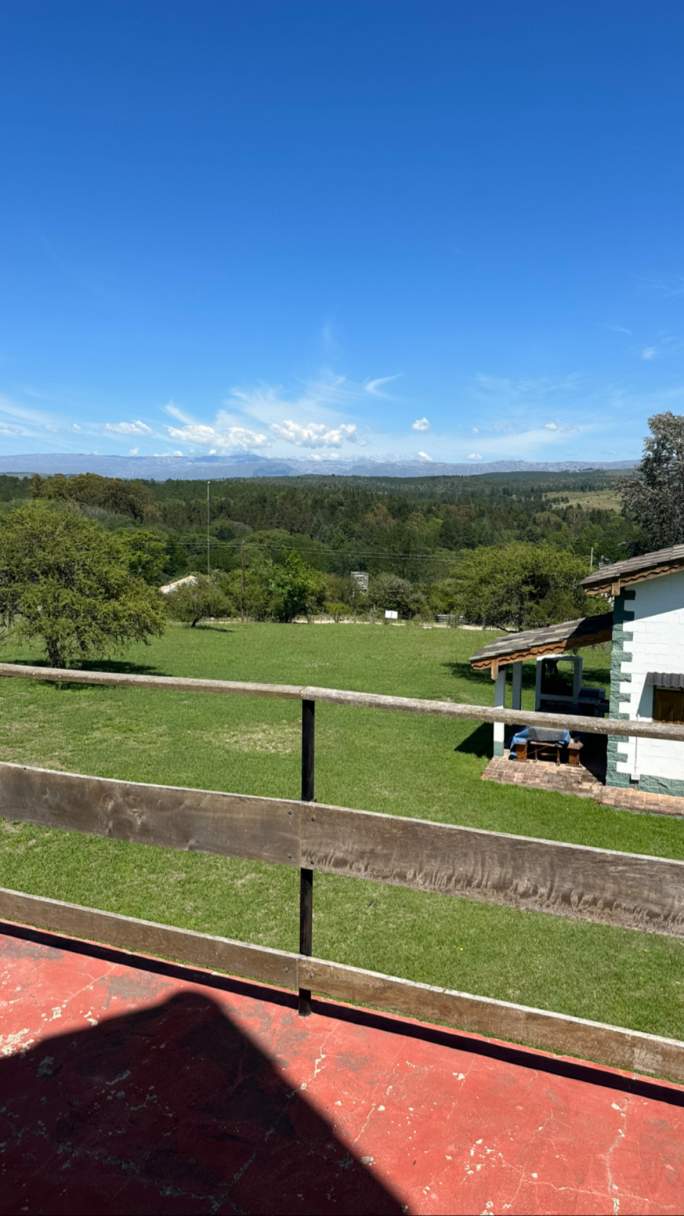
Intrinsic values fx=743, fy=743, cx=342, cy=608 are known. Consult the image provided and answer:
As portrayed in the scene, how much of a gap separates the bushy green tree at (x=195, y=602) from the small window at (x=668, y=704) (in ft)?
87.4

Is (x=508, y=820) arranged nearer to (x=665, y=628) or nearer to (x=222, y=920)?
(x=665, y=628)

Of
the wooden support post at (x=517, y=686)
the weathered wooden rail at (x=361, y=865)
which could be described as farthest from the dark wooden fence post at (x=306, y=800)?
the wooden support post at (x=517, y=686)

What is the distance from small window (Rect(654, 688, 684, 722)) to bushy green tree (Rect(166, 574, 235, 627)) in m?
26.6

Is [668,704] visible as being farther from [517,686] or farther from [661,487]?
[661,487]

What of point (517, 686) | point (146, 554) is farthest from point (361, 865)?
point (146, 554)

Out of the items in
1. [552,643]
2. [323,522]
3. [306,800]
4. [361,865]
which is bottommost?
[552,643]

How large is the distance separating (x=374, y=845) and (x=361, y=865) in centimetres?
8

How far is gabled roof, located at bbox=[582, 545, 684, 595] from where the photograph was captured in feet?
32.7

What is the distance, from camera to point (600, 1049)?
2.09m

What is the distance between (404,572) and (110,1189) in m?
64.2

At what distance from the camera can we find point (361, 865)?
7.34 feet

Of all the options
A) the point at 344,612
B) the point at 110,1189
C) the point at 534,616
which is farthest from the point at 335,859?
the point at 344,612

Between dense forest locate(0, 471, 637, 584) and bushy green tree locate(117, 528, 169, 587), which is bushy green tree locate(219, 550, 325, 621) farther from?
dense forest locate(0, 471, 637, 584)

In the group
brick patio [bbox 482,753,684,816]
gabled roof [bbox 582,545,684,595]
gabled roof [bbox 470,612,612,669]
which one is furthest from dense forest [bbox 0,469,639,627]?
gabled roof [bbox 582,545,684,595]
